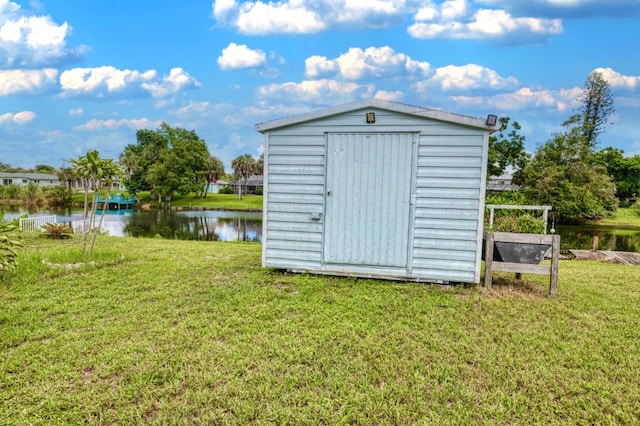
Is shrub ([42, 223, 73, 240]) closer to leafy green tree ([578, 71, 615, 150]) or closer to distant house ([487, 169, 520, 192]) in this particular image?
distant house ([487, 169, 520, 192])

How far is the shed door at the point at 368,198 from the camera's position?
15.4ft

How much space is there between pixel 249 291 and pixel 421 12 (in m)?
15.5

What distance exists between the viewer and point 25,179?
5047 cm

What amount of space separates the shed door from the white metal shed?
1 centimetres

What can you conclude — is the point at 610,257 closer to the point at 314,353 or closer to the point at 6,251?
the point at 314,353

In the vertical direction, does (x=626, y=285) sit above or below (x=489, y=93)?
below

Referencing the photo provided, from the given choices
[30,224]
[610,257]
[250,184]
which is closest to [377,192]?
[610,257]

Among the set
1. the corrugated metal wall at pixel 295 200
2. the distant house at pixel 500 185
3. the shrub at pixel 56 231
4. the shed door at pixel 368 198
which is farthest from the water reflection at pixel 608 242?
the shrub at pixel 56 231

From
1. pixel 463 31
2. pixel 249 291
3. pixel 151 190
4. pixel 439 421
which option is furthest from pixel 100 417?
pixel 151 190

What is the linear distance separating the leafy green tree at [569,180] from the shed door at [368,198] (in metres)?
24.8

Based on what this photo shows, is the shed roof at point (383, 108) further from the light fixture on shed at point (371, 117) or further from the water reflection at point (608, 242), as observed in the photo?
the water reflection at point (608, 242)

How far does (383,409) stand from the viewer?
2.16m

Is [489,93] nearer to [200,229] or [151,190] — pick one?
[200,229]

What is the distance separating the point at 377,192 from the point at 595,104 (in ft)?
127
